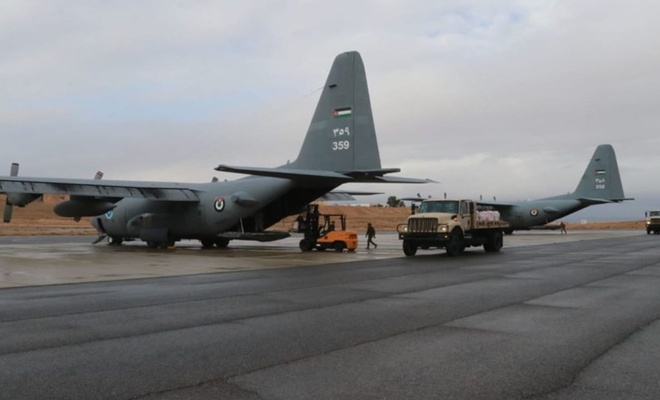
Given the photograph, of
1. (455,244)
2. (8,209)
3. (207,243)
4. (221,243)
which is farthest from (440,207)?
(8,209)

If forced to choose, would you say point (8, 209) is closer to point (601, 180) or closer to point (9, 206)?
point (9, 206)

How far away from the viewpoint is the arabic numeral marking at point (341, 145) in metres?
25.1

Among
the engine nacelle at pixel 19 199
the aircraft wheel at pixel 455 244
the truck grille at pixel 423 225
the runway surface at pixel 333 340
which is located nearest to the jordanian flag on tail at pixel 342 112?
the truck grille at pixel 423 225

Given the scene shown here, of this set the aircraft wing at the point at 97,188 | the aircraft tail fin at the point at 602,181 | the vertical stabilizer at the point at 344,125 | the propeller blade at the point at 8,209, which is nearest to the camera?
the vertical stabilizer at the point at 344,125

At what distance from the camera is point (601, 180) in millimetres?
56656

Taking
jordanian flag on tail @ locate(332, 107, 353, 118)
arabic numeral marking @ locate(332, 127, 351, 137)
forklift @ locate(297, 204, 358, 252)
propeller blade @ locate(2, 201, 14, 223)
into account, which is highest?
jordanian flag on tail @ locate(332, 107, 353, 118)

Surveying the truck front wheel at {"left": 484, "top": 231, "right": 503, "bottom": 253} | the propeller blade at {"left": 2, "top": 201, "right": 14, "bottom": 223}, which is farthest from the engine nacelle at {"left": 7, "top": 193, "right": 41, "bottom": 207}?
the truck front wheel at {"left": 484, "top": 231, "right": 503, "bottom": 253}

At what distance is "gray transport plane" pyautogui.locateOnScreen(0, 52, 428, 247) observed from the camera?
81.3 ft

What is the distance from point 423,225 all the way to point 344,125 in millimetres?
5789

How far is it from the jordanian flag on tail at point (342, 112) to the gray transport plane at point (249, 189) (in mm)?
45

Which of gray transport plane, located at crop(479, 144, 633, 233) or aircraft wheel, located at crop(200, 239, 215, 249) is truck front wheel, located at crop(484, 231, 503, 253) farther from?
gray transport plane, located at crop(479, 144, 633, 233)

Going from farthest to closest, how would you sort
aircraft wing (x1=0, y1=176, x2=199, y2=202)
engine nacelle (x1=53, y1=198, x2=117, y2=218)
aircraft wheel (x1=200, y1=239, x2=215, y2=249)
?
aircraft wheel (x1=200, y1=239, x2=215, y2=249)
engine nacelle (x1=53, y1=198, x2=117, y2=218)
aircraft wing (x1=0, y1=176, x2=199, y2=202)

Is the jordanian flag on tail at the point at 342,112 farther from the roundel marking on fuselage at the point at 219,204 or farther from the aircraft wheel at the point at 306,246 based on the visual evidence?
the roundel marking on fuselage at the point at 219,204

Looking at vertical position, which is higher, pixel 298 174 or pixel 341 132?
pixel 341 132
